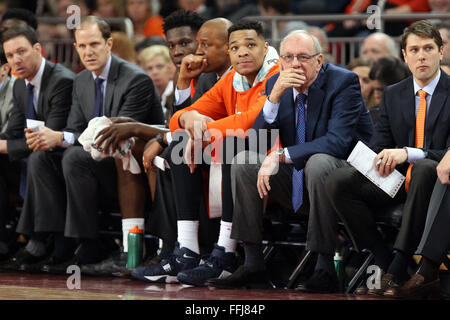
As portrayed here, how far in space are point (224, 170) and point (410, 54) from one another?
1207 mm

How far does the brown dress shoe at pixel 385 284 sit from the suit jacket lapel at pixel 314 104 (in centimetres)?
90

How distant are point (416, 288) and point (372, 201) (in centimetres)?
58

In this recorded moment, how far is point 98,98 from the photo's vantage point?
18.4ft

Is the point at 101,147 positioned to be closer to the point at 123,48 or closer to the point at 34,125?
the point at 34,125

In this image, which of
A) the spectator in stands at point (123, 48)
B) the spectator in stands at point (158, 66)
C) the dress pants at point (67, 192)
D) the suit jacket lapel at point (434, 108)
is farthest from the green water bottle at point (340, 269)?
Result: the spectator in stands at point (123, 48)

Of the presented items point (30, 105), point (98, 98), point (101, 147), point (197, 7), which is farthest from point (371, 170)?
point (197, 7)

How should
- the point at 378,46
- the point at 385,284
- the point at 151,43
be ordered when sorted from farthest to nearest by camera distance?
1. the point at 151,43
2. the point at 378,46
3. the point at 385,284

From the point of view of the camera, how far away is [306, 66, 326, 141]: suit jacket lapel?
4480 mm

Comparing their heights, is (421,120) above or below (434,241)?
above

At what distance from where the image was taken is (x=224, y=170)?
462cm

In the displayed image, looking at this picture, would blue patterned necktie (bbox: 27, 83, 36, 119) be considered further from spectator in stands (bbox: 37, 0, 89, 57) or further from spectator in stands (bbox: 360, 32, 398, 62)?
spectator in stands (bbox: 360, 32, 398, 62)

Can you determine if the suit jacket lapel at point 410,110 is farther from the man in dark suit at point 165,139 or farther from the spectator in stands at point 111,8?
the spectator in stands at point 111,8

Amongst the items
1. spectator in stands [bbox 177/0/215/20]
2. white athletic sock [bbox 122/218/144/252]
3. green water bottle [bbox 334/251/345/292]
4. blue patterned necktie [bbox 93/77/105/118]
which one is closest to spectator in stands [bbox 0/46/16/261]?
blue patterned necktie [bbox 93/77/105/118]

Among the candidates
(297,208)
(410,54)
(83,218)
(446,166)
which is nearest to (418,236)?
(446,166)
